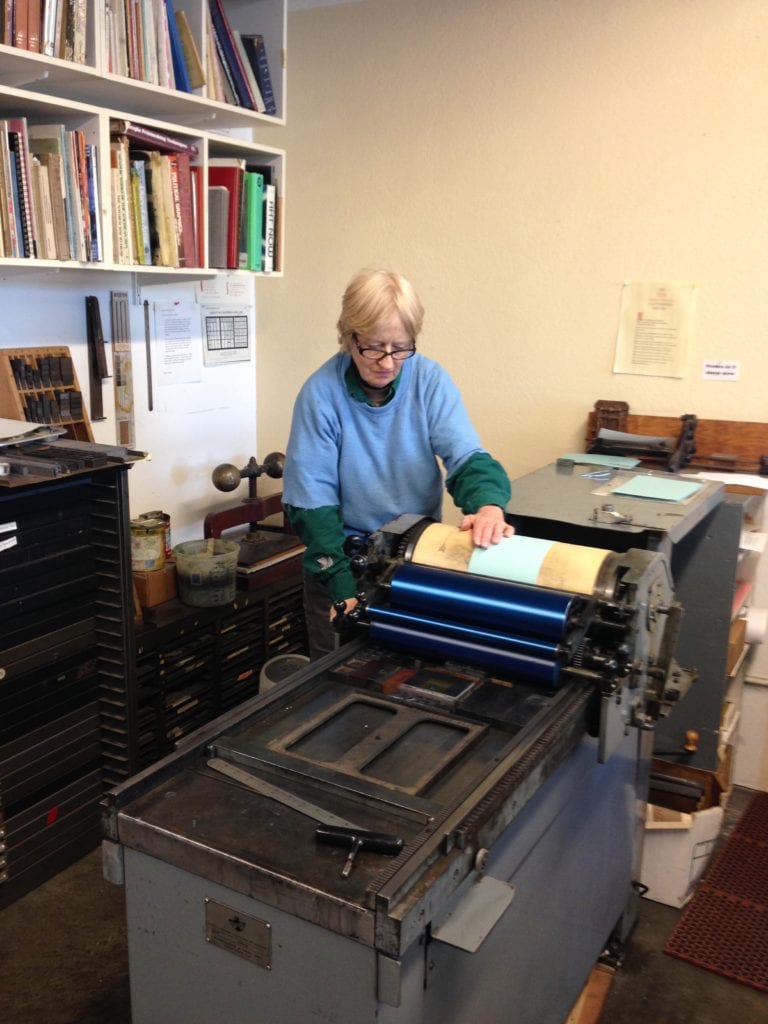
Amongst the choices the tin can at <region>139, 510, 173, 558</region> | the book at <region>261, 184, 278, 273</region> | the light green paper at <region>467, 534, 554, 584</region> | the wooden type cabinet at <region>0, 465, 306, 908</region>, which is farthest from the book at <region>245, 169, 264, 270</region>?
the light green paper at <region>467, 534, 554, 584</region>

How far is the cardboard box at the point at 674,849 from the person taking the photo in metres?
2.20

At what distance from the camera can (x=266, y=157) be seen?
2.85 meters

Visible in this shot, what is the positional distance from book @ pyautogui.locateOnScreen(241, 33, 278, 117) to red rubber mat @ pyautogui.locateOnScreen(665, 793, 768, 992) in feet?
8.53

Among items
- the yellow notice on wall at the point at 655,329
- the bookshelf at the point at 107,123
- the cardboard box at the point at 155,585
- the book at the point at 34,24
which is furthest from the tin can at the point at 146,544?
the yellow notice on wall at the point at 655,329

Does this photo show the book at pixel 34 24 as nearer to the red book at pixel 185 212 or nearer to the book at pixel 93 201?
the book at pixel 93 201

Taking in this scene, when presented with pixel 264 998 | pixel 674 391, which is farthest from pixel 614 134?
pixel 264 998

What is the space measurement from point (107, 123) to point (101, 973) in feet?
6.66

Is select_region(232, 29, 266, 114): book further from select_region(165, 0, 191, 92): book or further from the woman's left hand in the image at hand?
the woman's left hand

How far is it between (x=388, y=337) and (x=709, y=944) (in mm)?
1631

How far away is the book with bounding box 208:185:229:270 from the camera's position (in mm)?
2688

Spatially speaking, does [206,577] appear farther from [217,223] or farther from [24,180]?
[24,180]

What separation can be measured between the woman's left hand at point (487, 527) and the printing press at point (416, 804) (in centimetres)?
2

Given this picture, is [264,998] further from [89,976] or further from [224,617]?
[224,617]

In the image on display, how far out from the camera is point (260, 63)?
278 cm
